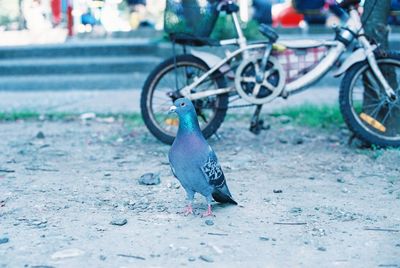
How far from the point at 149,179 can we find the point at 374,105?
82.9 inches

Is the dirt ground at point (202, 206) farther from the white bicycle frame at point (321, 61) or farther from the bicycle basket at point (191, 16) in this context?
the bicycle basket at point (191, 16)

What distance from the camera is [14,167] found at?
15.3 feet

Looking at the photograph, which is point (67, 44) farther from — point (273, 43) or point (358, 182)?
point (358, 182)

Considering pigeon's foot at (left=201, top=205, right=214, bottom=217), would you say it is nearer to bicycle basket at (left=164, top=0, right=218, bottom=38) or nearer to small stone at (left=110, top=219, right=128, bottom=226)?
small stone at (left=110, top=219, right=128, bottom=226)

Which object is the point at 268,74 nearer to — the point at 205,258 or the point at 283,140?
the point at 283,140

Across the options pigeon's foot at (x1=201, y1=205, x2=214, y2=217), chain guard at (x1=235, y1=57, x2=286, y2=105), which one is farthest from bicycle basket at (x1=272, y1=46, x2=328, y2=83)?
pigeon's foot at (x1=201, y1=205, x2=214, y2=217)

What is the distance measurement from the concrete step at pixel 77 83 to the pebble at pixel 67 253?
5.84 meters

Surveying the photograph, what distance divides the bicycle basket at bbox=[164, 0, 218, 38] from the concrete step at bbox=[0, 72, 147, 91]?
3.62m

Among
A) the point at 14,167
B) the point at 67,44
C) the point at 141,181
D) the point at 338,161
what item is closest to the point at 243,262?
the point at 141,181

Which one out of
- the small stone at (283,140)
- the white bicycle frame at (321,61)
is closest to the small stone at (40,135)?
the white bicycle frame at (321,61)

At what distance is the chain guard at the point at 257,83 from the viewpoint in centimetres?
498

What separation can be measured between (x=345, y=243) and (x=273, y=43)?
228 cm

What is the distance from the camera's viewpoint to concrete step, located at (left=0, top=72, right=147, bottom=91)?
29.0ft

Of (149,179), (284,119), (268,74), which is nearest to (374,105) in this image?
(268,74)
